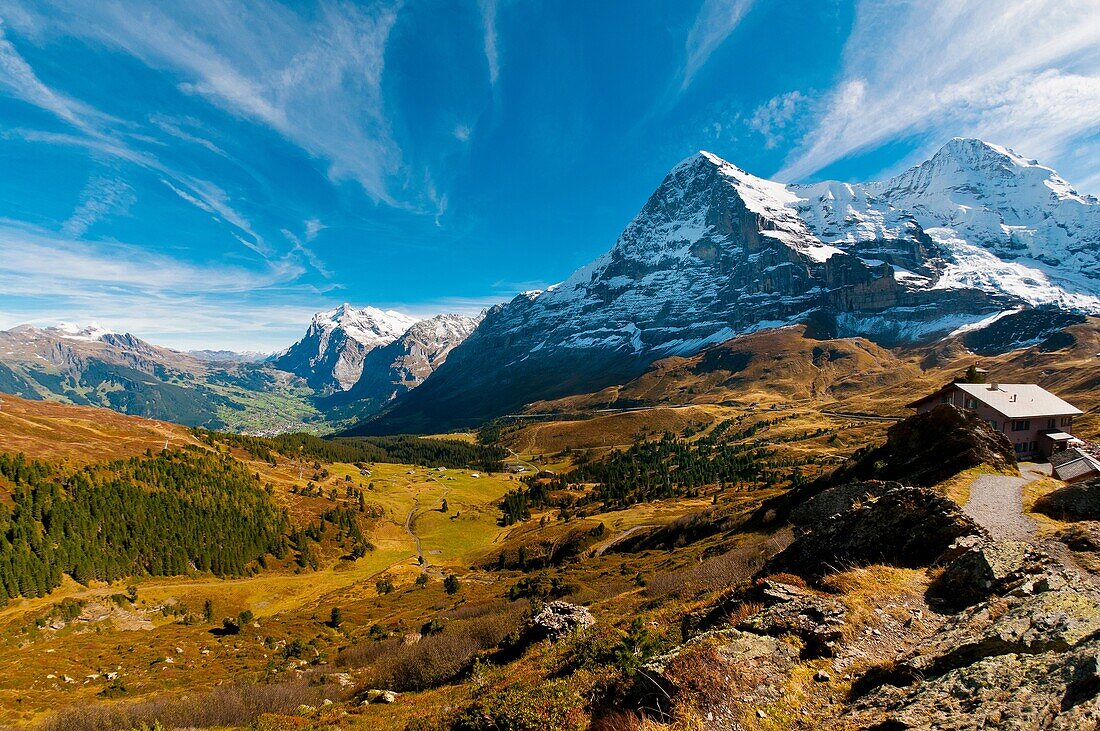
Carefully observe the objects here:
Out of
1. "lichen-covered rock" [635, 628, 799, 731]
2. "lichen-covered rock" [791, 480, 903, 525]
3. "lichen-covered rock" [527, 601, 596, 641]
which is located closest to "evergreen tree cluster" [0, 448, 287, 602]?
"lichen-covered rock" [527, 601, 596, 641]

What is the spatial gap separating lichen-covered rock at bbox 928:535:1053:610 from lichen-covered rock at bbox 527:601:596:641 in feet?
56.7

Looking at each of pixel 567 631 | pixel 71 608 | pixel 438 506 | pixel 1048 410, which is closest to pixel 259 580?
pixel 71 608

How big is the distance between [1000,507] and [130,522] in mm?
152298

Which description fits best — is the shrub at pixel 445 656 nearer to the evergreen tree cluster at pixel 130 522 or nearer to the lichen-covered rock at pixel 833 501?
the lichen-covered rock at pixel 833 501

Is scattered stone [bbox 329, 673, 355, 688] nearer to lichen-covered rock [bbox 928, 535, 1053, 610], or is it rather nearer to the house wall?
lichen-covered rock [bbox 928, 535, 1053, 610]

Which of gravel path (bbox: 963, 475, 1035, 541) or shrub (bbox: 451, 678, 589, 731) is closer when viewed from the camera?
shrub (bbox: 451, 678, 589, 731)

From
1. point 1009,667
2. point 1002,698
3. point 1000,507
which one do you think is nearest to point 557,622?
point 1009,667

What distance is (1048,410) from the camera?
45.7m

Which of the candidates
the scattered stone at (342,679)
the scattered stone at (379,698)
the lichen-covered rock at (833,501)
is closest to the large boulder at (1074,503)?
the lichen-covered rock at (833,501)

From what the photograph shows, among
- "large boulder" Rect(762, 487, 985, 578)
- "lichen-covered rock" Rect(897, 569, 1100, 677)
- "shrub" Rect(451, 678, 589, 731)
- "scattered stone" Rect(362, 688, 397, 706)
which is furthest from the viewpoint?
"scattered stone" Rect(362, 688, 397, 706)

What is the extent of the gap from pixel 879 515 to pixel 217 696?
5236 centimetres

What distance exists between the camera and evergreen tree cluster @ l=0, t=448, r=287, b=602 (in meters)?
87.2

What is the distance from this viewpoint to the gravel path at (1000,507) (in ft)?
61.1

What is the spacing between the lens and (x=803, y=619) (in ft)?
40.2
